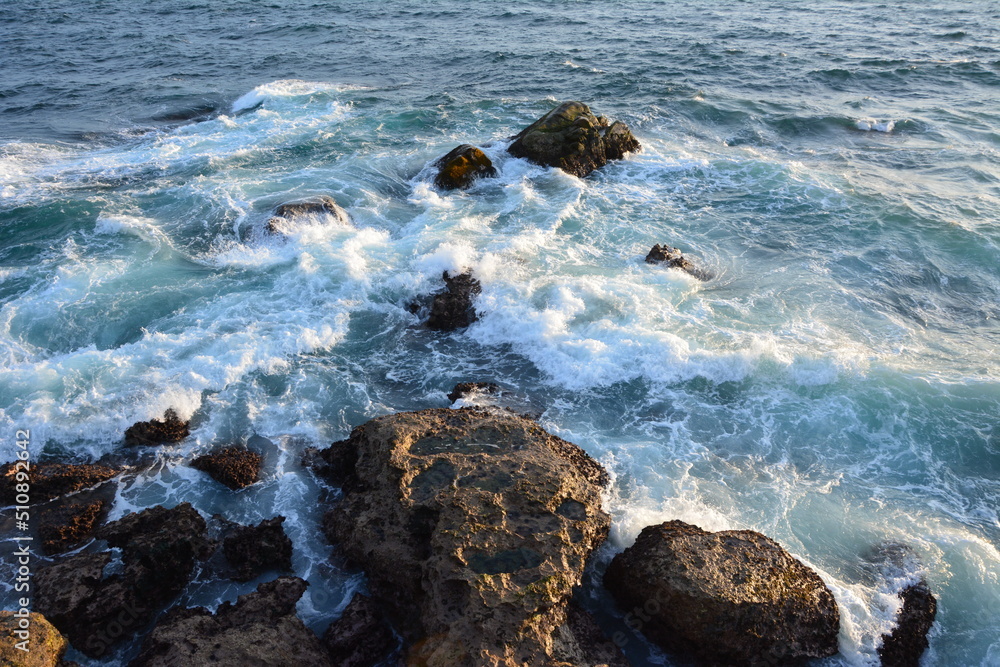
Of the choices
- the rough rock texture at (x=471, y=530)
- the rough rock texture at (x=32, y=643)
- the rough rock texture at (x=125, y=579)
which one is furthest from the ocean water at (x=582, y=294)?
the rough rock texture at (x=471, y=530)

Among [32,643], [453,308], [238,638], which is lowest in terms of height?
[238,638]

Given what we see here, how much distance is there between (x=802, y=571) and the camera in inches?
290

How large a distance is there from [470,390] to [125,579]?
5367mm

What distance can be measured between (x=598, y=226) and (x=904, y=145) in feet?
37.9

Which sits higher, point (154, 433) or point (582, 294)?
point (582, 294)

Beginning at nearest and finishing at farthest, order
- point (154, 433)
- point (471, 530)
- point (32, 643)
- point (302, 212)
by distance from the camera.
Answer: point (32, 643), point (471, 530), point (154, 433), point (302, 212)

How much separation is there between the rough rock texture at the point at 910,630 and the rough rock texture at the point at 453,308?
26.3 ft

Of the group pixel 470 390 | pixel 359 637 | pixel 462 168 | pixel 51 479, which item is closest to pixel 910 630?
pixel 359 637

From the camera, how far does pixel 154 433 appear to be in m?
9.60

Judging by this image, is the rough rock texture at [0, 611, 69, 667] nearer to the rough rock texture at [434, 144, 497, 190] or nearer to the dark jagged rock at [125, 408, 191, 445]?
the dark jagged rock at [125, 408, 191, 445]

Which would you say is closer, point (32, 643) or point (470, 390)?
point (32, 643)

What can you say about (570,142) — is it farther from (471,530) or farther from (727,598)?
(727,598)

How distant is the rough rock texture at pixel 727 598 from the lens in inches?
267

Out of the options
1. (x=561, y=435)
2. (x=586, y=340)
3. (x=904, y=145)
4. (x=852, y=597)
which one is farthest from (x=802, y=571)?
(x=904, y=145)
